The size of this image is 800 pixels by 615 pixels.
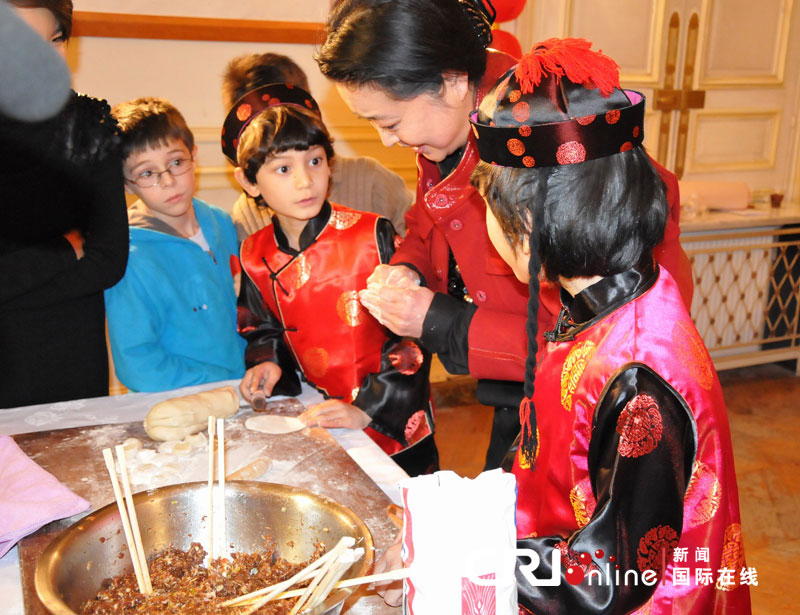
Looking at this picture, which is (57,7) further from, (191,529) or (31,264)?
(191,529)

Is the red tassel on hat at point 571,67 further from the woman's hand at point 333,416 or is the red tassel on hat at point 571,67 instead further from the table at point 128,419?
the woman's hand at point 333,416

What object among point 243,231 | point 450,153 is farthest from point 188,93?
point 450,153

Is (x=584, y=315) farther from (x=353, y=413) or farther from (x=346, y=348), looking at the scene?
(x=346, y=348)

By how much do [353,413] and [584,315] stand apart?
692 millimetres

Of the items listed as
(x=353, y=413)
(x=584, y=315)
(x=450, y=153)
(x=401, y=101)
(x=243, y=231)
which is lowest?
(x=353, y=413)

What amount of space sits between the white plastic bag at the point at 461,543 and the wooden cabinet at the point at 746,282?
363 centimetres

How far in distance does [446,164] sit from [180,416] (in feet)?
2.50

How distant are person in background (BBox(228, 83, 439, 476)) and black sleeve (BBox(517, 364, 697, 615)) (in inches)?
38.1

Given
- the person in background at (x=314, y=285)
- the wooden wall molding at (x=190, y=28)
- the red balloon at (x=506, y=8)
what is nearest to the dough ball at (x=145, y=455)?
the person in background at (x=314, y=285)

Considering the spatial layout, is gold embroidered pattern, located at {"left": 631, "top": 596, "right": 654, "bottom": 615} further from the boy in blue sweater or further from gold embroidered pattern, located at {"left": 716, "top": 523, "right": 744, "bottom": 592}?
the boy in blue sweater

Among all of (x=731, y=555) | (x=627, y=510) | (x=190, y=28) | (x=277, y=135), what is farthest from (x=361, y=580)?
(x=190, y=28)

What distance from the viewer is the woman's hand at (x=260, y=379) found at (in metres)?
1.73

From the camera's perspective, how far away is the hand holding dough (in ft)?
4.91

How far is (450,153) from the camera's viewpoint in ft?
5.01
